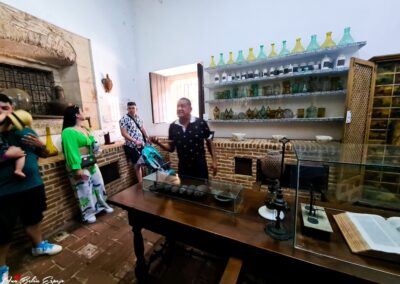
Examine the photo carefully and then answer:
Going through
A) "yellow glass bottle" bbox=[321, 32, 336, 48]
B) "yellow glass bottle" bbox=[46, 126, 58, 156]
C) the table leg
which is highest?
"yellow glass bottle" bbox=[321, 32, 336, 48]

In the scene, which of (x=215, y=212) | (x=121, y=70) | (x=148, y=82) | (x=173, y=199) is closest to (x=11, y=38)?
(x=121, y=70)

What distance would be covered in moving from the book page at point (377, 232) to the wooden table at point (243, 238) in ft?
0.20

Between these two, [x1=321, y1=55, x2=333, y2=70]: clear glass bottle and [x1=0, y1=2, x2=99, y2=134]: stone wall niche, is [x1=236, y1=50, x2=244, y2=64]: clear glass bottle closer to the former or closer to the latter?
[x1=321, y1=55, x2=333, y2=70]: clear glass bottle

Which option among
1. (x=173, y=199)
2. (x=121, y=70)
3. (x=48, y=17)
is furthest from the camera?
(x=121, y=70)

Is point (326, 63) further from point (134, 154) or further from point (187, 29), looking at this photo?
point (134, 154)

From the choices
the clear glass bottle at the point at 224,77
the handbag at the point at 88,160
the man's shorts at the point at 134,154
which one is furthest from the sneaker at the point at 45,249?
the clear glass bottle at the point at 224,77

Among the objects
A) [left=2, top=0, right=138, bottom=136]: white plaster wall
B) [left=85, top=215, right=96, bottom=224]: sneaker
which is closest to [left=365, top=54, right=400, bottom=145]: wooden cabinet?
[left=85, top=215, right=96, bottom=224]: sneaker

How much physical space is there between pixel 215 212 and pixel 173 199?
0.34 m

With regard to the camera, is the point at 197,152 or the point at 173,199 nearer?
the point at 173,199

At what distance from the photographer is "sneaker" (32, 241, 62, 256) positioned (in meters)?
1.73

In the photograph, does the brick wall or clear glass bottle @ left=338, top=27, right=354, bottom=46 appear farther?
the brick wall

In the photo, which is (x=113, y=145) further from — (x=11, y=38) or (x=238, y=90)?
(x=238, y=90)

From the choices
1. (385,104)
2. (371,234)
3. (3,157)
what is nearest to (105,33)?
(3,157)

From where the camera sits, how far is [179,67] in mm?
3605
